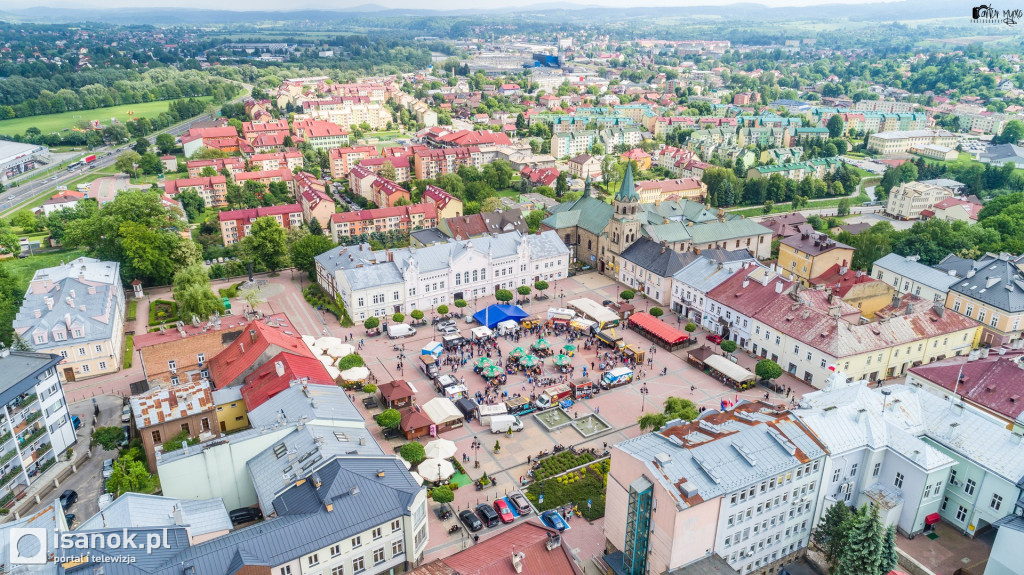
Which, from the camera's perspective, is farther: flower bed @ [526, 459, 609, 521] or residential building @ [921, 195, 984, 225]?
residential building @ [921, 195, 984, 225]

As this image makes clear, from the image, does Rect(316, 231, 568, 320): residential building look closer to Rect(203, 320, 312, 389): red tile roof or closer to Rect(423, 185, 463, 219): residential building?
Rect(203, 320, 312, 389): red tile roof

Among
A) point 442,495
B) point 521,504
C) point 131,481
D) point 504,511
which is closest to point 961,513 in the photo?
point 521,504

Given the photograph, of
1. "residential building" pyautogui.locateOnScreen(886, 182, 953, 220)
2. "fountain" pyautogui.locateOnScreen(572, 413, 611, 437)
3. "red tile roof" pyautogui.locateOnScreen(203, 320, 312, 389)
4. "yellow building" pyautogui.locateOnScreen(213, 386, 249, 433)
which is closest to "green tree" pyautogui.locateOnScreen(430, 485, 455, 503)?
"fountain" pyautogui.locateOnScreen(572, 413, 611, 437)

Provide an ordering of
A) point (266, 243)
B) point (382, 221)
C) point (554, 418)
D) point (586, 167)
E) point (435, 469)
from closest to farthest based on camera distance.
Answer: point (435, 469), point (554, 418), point (266, 243), point (382, 221), point (586, 167)

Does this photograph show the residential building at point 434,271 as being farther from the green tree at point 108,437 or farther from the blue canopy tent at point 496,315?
the green tree at point 108,437

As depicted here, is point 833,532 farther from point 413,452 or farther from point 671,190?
point 671,190

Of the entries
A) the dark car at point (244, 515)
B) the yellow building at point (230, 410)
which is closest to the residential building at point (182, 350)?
the yellow building at point (230, 410)
